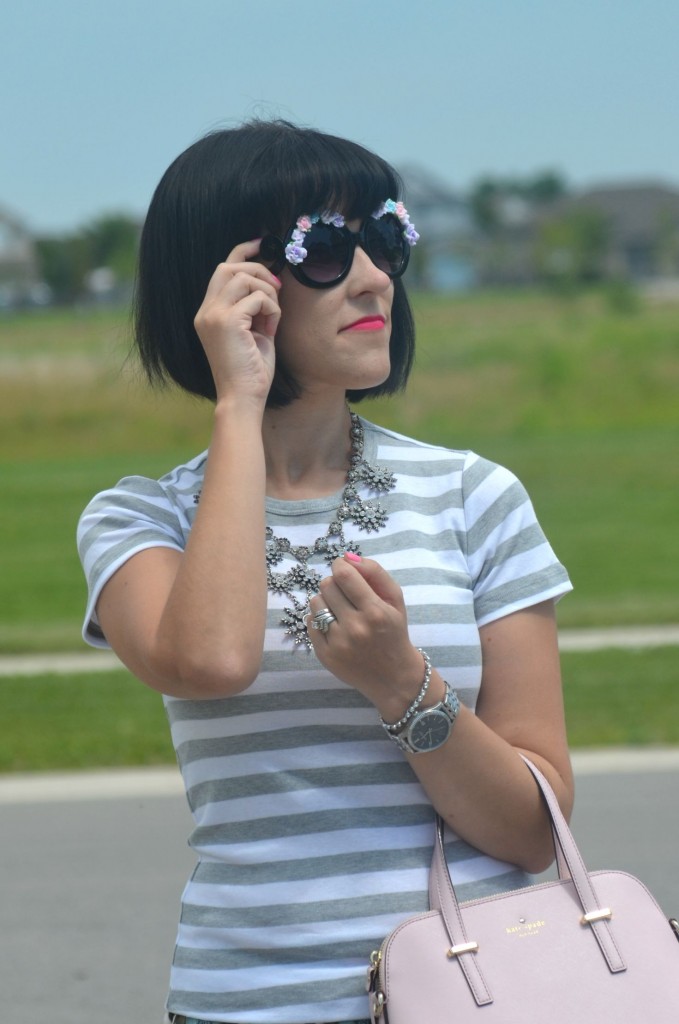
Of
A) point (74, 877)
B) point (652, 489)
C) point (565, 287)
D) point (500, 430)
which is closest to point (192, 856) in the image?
point (74, 877)

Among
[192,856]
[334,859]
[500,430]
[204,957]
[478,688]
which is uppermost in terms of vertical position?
[478,688]

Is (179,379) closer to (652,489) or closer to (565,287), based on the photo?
(652,489)

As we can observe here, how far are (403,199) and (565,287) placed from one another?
211 ft

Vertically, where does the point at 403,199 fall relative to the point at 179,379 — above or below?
above

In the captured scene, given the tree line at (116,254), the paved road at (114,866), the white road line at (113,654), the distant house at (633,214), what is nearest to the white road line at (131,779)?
the paved road at (114,866)

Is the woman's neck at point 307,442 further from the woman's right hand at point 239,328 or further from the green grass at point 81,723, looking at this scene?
the green grass at point 81,723

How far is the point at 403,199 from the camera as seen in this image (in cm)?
202

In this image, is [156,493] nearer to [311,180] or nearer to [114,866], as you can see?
[311,180]

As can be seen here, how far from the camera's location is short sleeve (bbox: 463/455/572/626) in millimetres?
1760

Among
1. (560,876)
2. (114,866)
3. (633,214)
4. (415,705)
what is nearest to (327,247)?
(415,705)

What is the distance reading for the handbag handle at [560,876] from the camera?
5.04 ft

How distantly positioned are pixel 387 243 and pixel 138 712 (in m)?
5.78

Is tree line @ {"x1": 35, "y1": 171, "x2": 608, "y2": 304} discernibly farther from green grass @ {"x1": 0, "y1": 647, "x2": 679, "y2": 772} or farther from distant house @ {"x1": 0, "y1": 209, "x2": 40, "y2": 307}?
green grass @ {"x1": 0, "y1": 647, "x2": 679, "y2": 772}

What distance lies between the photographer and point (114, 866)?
530cm
